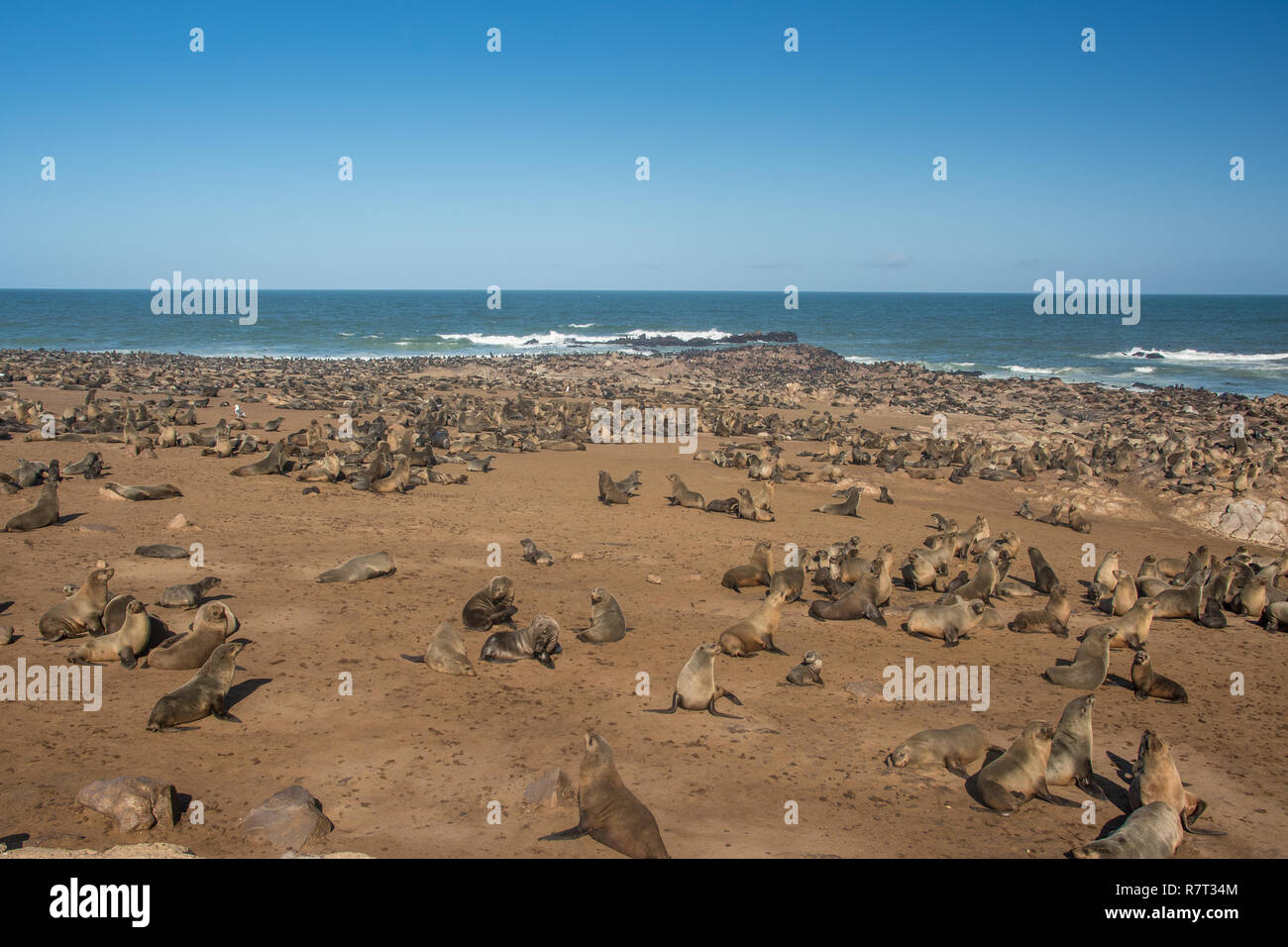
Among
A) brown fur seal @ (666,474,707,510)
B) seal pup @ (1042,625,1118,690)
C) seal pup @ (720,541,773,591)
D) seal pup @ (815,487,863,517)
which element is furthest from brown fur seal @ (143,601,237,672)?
seal pup @ (815,487,863,517)

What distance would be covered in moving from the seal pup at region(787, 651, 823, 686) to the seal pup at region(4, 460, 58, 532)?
922cm

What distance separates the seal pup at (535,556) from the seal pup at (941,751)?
5289mm

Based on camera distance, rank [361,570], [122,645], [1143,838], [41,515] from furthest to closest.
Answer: [41,515], [361,570], [122,645], [1143,838]

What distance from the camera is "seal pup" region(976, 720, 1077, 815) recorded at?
5.12 meters

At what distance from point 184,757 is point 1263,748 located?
7.76 m

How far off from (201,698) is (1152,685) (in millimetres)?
7621

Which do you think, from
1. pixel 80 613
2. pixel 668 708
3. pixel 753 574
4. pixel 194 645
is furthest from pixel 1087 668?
pixel 80 613

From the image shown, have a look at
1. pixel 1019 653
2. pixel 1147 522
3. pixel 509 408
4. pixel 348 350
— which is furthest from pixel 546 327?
pixel 1019 653

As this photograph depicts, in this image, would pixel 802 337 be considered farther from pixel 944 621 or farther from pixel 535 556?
pixel 944 621

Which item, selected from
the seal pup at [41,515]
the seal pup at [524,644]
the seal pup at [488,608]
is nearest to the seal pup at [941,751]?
the seal pup at [524,644]

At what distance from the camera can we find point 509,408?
2259cm

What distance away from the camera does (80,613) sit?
704cm

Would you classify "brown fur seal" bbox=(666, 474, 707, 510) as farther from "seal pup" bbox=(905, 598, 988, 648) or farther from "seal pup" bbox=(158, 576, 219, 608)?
"seal pup" bbox=(158, 576, 219, 608)
